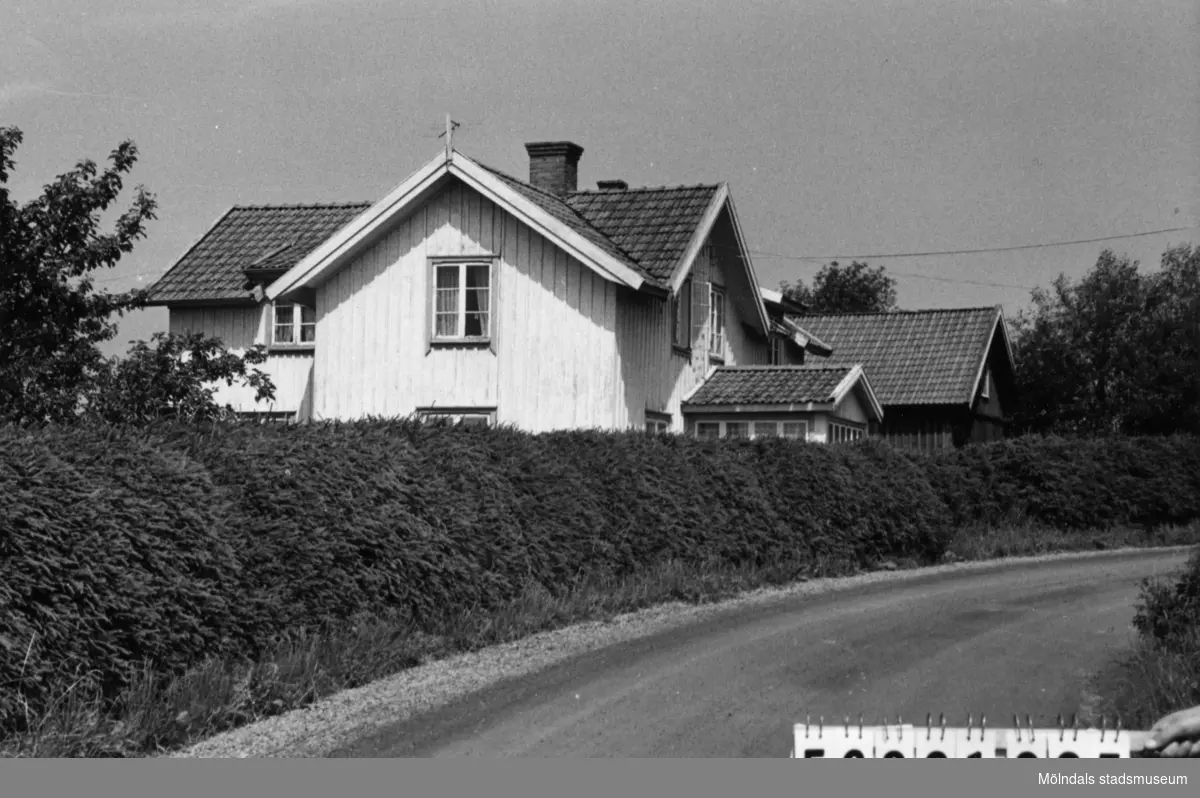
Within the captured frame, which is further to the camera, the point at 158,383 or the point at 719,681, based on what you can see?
the point at 158,383

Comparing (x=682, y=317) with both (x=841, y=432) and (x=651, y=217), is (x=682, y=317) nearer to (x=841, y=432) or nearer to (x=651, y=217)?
(x=651, y=217)

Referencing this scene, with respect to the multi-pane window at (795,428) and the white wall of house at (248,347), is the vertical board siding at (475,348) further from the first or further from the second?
the multi-pane window at (795,428)

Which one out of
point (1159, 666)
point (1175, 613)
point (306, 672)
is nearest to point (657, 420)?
point (1175, 613)

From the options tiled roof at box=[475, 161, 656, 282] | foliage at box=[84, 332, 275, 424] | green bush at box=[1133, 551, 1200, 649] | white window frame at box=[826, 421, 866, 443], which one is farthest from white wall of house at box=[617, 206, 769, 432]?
green bush at box=[1133, 551, 1200, 649]

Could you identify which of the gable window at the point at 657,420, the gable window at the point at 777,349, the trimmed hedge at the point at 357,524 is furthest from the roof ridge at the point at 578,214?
the gable window at the point at 777,349

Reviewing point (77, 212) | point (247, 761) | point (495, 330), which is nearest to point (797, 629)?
point (247, 761)

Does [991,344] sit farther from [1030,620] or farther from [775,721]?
[775,721]

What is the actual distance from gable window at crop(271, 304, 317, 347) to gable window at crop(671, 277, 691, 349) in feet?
24.5

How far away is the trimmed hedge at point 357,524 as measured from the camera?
9273mm

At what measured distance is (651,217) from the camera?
28516 millimetres

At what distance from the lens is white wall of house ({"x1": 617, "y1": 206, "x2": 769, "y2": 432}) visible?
27172 mm

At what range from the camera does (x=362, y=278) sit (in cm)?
2784

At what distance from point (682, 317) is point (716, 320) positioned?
6.64ft

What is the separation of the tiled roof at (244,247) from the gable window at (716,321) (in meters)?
7.67
